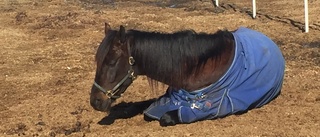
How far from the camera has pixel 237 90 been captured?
546 cm

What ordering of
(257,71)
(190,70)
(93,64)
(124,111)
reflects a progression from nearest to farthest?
(190,70) → (257,71) → (124,111) → (93,64)

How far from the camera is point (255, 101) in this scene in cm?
566

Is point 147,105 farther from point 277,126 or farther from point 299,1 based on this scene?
point 299,1

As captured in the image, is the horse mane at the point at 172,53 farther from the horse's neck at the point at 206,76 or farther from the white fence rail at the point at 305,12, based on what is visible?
the white fence rail at the point at 305,12

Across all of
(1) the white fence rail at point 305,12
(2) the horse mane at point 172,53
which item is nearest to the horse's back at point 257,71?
(2) the horse mane at point 172,53

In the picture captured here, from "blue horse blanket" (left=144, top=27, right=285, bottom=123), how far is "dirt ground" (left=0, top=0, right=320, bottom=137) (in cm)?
11

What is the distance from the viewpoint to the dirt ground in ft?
18.1

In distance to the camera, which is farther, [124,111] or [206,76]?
[124,111]

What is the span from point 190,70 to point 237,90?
0.49 m

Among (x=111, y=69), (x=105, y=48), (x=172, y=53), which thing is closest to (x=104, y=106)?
(x=111, y=69)

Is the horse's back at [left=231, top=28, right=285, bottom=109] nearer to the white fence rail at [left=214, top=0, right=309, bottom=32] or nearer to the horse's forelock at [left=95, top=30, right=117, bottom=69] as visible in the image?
the horse's forelock at [left=95, top=30, right=117, bottom=69]

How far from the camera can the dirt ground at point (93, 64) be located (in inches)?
217

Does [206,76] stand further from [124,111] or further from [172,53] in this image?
[124,111]

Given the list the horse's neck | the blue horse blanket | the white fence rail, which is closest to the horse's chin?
the horse's neck
